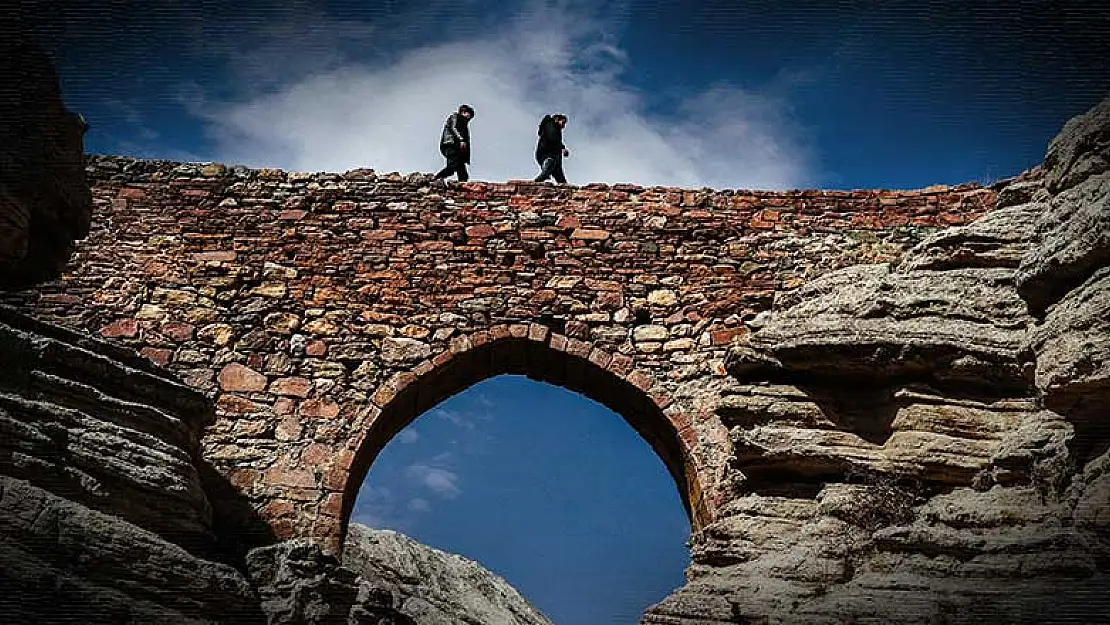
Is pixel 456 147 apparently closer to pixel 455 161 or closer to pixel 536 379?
pixel 455 161

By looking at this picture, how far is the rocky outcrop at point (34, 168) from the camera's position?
14.3 feet

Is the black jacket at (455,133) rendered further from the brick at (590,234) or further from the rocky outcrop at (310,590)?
the rocky outcrop at (310,590)

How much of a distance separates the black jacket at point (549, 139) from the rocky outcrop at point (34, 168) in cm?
696

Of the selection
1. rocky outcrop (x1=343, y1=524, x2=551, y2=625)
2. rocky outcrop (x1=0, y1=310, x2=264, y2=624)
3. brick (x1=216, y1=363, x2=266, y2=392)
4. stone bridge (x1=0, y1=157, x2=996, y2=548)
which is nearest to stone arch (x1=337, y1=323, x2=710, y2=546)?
stone bridge (x1=0, y1=157, x2=996, y2=548)

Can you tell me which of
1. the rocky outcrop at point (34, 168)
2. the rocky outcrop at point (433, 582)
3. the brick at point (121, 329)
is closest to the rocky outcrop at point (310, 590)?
the rocky outcrop at point (34, 168)

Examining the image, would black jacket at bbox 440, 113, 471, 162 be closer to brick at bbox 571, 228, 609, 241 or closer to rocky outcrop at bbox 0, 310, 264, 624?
brick at bbox 571, 228, 609, 241

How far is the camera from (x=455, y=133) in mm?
11164

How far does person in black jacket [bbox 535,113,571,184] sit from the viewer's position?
11.5 m

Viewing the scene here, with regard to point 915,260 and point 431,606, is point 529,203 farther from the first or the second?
point 431,606

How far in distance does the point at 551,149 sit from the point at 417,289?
2885 millimetres

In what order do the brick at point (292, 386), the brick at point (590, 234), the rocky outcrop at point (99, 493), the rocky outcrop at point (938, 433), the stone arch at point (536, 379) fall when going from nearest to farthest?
1. the rocky outcrop at point (99, 493)
2. the rocky outcrop at point (938, 433)
3. the stone arch at point (536, 379)
4. the brick at point (292, 386)
5. the brick at point (590, 234)

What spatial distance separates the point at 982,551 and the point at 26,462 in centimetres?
497

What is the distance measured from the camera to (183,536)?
5633 millimetres

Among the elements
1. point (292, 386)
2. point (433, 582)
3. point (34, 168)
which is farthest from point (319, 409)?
point (34, 168)
